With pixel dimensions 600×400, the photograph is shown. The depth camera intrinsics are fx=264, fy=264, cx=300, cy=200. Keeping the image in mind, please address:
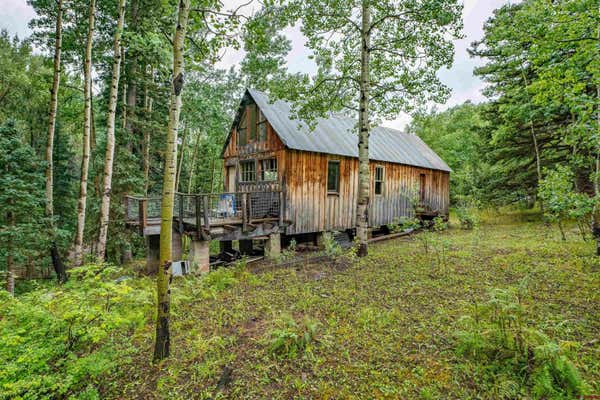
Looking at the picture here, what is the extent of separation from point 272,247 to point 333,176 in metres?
4.18

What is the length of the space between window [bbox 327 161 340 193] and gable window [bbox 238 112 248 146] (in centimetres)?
407

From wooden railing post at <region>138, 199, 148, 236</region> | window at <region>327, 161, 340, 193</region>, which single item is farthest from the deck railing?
window at <region>327, 161, 340, 193</region>

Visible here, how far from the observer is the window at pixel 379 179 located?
43.9 feet

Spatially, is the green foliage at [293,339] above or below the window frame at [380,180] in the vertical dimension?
below

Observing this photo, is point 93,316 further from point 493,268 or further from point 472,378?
point 493,268

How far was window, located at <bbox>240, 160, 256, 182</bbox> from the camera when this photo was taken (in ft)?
39.6

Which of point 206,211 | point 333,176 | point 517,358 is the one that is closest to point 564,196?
point 517,358

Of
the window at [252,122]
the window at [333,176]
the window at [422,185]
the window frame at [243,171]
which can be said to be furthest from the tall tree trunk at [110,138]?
the window at [422,185]

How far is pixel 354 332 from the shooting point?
159 inches

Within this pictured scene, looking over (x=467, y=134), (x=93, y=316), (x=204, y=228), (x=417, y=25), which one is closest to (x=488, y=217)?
(x=467, y=134)

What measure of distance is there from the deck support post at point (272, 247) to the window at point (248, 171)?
3254mm

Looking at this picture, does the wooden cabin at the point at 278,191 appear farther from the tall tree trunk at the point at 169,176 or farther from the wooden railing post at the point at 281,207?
the tall tree trunk at the point at 169,176

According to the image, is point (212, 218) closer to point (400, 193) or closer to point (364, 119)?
point (364, 119)

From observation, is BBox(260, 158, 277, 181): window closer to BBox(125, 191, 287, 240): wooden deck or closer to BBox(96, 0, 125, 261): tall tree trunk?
BBox(125, 191, 287, 240): wooden deck
